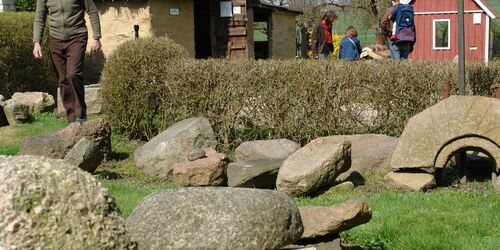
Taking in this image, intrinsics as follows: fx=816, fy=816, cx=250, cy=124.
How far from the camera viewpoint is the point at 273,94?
1048 cm

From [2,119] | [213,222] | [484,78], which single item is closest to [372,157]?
[484,78]

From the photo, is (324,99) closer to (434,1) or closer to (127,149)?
(127,149)

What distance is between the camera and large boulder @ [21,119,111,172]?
347 inches

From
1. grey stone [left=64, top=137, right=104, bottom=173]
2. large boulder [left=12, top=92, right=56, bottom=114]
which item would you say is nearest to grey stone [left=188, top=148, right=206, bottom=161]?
grey stone [left=64, top=137, right=104, bottom=173]

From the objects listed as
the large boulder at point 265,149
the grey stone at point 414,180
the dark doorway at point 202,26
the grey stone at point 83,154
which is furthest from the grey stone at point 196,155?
the dark doorway at point 202,26

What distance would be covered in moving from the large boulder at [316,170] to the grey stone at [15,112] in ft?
25.6

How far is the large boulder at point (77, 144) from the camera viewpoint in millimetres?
8812

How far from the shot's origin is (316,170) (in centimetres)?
791

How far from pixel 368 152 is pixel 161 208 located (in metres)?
4.97

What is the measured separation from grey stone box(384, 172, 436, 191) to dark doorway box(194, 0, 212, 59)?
17.5 meters

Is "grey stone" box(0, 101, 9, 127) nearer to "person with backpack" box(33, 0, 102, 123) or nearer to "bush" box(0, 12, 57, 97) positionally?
"bush" box(0, 12, 57, 97)

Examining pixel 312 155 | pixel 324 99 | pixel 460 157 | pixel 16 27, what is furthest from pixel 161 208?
pixel 16 27

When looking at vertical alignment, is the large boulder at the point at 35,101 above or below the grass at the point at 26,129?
above

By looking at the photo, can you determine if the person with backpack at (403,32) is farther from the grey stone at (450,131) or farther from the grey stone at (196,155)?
the grey stone at (450,131)
